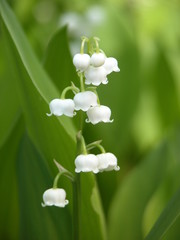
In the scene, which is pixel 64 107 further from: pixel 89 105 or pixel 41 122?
pixel 41 122

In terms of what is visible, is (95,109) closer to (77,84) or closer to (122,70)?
(77,84)

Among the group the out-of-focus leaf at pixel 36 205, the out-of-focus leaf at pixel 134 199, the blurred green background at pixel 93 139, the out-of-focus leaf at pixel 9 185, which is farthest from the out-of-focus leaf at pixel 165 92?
the out-of-focus leaf at pixel 36 205

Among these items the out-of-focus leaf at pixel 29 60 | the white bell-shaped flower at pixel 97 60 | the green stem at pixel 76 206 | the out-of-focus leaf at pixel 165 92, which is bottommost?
the green stem at pixel 76 206

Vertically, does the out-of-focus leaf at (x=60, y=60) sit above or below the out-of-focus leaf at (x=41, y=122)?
above

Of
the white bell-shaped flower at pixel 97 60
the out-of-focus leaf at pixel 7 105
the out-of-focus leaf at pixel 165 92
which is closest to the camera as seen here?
the white bell-shaped flower at pixel 97 60

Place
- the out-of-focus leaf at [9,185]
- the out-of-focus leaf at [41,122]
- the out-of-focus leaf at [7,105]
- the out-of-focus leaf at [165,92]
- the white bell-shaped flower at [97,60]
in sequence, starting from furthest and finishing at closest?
the out-of-focus leaf at [165,92] → the out-of-focus leaf at [7,105] → the out-of-focus leaf at [9,185] → the out-of-focus leaf at [41,122] → the white bell-shaped flower at [97,60]

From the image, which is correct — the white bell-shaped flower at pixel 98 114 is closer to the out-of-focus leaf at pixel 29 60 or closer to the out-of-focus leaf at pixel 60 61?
the out-of-focus leaf at pixel 29 60

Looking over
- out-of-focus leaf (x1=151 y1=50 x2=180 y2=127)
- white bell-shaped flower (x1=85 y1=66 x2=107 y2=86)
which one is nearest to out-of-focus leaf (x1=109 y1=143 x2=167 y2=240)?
white bell-shaped flower (x1=85 y1=66 x2=107 y2=86)

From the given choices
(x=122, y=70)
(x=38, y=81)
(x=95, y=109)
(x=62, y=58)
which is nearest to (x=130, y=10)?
(x=122, y=70)

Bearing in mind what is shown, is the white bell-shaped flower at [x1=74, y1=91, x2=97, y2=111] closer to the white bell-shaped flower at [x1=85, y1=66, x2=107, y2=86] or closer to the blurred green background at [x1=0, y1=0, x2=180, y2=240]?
the white bell-shaped flower at [x1=85, y1=66, x2=107, y2=86]
